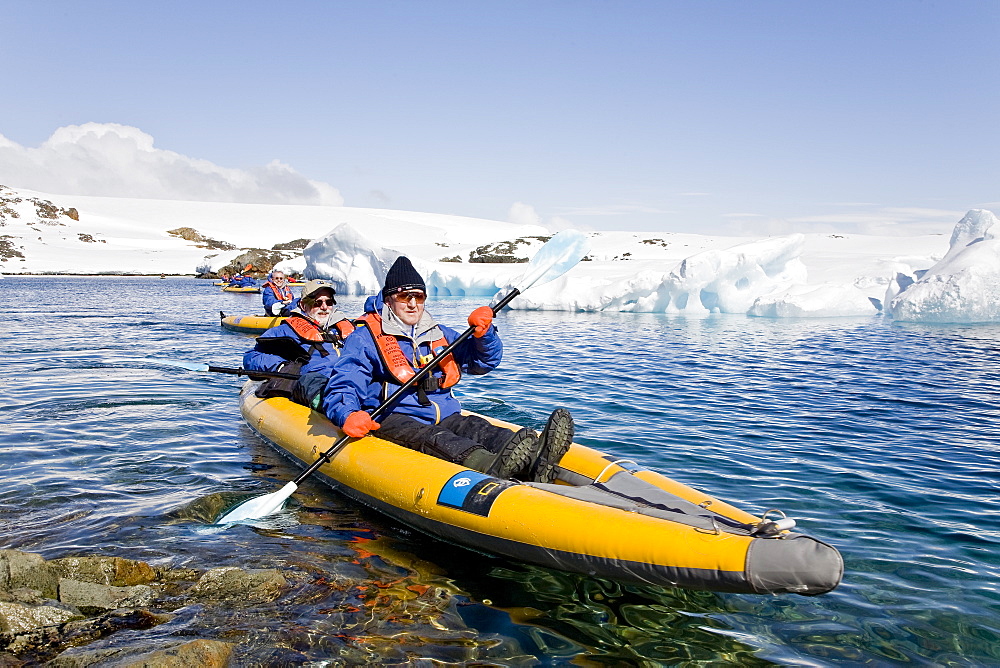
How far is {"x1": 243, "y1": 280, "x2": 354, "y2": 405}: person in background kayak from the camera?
7824 millimetres

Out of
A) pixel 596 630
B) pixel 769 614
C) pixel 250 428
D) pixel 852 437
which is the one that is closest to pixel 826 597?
pixel 769 614

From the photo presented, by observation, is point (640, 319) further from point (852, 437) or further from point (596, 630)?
point (596, 630)

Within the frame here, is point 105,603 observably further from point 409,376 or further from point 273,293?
point 273,293

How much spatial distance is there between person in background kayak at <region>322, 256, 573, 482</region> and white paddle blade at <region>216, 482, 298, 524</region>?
1.95ft

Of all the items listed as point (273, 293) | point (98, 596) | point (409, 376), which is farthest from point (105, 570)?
point (273, 293)

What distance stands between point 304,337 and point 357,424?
329 centimetres

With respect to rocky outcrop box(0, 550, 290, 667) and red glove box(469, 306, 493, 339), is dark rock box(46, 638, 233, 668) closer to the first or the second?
rocky outcrop box(0, 550, 290, 667)

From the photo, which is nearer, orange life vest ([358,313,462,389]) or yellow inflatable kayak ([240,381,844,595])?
yellow inflatable kayak ([240,381,844,595])

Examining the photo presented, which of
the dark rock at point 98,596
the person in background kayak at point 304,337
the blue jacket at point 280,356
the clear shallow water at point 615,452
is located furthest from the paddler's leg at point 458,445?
the blue jacket at point 280,356

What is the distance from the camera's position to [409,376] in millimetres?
5203

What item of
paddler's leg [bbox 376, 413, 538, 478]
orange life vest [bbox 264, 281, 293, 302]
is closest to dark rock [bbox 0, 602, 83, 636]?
paddler's leg [bbox 376, 413, 538, 478]

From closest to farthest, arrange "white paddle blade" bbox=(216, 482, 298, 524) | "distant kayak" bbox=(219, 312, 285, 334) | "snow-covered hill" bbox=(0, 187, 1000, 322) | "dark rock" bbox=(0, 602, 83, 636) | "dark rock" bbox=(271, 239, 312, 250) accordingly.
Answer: "dark rock" bbox=(0, 602, 83, 636)
"white paddle blade" bbox=(216, 482, 298, 524)
"distant kayak" bbox=(219, 312, 285, 334)
"snow-covered hill" bbox=(0, 187, 1000, 322)
"dark rock" bbox=(271, 239, 312, 250)

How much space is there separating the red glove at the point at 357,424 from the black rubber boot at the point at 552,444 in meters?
1.13

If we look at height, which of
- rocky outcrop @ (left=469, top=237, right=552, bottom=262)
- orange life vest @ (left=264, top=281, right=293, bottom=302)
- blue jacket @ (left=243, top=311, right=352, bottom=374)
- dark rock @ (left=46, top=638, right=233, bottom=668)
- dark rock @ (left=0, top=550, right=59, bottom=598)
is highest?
rocky outcrop @ (left=469, top=237, right=552, bottom=262)
